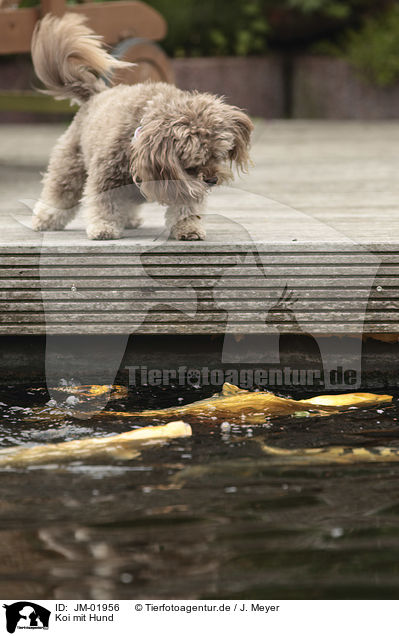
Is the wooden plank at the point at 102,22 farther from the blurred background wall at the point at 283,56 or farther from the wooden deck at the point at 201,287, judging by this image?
the blurred background wall at the point at 283,56

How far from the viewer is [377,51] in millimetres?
10289

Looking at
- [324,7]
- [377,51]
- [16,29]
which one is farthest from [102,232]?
[324,7]

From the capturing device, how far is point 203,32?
10984 mm

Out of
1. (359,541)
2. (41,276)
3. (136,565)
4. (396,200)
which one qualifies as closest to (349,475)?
(359,541)

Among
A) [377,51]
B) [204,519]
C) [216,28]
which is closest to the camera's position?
[204,519]

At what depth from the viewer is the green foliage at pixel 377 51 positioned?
406 inches

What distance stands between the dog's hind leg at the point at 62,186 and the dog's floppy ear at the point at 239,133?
0.82 m

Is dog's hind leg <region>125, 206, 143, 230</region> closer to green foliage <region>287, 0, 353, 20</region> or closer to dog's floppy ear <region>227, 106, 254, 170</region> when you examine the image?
dog's floppy ear <region>227, 106, 254, 170</region>

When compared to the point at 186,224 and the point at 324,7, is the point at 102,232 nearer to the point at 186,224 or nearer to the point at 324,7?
the point at 186,224

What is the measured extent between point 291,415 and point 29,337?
4.01 feet

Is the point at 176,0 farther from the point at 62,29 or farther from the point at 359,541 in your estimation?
the point at 359,541

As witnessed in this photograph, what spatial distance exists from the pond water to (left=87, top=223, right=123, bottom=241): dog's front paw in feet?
2.95

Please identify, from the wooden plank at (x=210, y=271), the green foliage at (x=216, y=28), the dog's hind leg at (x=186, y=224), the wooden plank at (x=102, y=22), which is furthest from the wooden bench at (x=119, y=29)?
the green foliage at (x=216, y=28)

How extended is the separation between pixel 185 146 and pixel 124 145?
39 cm
